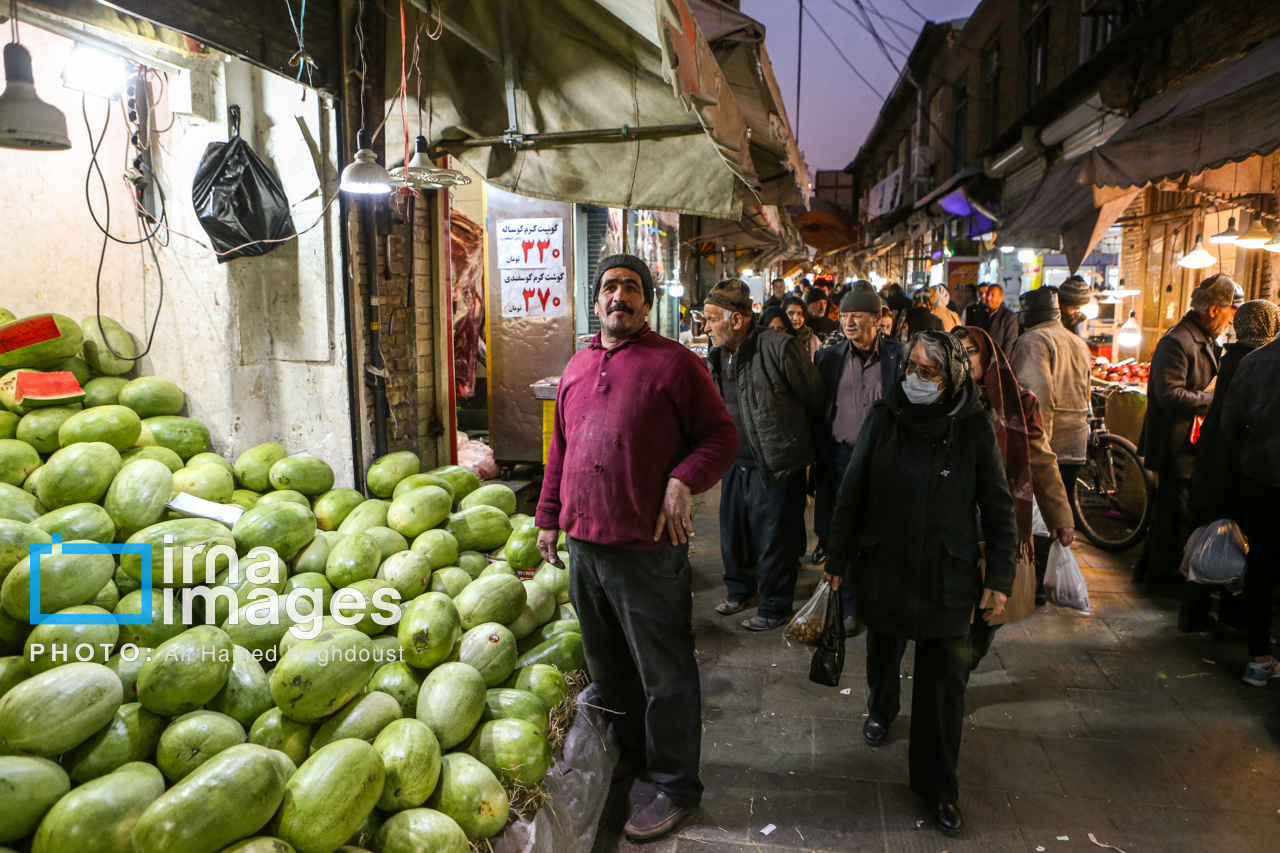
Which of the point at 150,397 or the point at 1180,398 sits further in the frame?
the point at 1180,398

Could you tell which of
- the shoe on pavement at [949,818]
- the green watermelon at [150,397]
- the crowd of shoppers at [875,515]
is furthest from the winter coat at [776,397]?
the green watermelon at [150,397]

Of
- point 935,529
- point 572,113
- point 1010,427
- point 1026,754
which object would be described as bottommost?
point 1026,754

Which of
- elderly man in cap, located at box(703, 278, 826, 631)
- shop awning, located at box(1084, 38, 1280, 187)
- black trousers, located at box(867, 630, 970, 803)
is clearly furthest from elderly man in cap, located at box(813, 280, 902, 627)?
shop awning, located at box(1084, 38, 1280, 187)

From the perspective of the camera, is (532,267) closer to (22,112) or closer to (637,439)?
(22,112)

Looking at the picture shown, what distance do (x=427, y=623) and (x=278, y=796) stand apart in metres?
0.86

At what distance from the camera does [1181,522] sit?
5270mm

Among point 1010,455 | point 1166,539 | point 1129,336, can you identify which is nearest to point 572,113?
point 1010,455

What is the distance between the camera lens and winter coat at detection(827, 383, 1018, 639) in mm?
2914

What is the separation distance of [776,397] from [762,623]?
1.54 meters

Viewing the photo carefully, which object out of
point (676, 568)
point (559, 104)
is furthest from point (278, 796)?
point (559, 104)

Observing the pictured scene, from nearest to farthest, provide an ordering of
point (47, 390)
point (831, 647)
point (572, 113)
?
point (831, 647) < point (47, 390) < point (572, 113)

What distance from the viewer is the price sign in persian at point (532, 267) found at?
719cm

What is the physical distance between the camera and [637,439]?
2836 mm

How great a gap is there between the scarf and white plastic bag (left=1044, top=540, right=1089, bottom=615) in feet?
3.53
